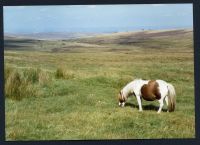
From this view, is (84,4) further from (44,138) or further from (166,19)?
(44,138)

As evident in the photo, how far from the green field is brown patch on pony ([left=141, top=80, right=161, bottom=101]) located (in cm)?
10

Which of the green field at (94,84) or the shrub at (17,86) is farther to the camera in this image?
the shrub at (17,86)

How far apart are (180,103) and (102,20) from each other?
78.6 inches

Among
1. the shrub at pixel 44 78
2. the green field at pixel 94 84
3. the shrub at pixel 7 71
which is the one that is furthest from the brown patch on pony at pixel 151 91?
the shrub at pixel 7 71

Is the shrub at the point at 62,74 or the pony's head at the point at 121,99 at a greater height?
the shrub at the point at 62,74

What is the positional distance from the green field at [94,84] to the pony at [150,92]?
0.29 feet

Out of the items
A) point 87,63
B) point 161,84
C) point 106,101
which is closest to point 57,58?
point 87,63

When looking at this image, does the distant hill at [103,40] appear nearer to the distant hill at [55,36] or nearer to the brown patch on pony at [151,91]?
the distant hill at [55,36]

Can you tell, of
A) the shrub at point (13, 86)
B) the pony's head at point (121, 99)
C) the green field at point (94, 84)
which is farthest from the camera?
the pony's head at point (121, 99)

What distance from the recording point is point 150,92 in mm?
9375

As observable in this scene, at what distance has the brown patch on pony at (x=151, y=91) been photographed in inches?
367

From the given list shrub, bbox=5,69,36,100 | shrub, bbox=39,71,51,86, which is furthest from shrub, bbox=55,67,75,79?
shrub, bbox=5,69,36,100

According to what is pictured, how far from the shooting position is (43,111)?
9.20 meters

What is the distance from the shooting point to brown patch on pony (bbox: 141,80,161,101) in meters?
9.32
